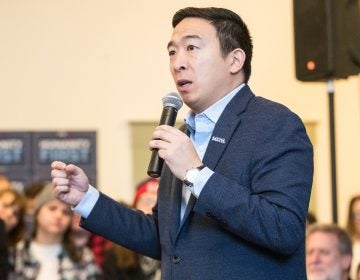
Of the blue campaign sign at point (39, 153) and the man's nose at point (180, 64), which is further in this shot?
the blue campaign sign at point (39, 153)

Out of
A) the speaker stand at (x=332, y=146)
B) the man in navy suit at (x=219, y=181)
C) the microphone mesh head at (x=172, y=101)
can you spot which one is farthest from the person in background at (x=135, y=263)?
the microphone mesh head at (x=172, y=101)

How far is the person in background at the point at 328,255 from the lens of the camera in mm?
3939

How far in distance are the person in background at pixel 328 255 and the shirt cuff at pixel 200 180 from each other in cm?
200

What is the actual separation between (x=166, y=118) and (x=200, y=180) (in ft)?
0.92

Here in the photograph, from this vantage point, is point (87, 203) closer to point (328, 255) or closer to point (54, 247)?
point (328, 255)

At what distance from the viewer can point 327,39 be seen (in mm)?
4523

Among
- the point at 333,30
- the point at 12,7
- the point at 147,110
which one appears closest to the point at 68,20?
the point at 12,7

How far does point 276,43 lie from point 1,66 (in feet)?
7.95

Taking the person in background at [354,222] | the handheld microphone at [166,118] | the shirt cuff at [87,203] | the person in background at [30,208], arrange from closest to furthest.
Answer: the handheld microphone at [166,118]
the shirt cuff at [87,203]
the person in background at [30,208]
the person in background at [354,222]

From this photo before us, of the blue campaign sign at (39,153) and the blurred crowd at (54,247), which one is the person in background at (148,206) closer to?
the blurred crowd at (54,247)

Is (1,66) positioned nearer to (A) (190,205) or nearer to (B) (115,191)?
(B) (115,191)

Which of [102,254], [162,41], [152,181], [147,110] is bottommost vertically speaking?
[102,254]

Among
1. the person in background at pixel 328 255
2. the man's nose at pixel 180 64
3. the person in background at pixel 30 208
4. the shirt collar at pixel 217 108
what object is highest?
the man's nose at pixel 180 64

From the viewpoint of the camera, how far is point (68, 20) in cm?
745
